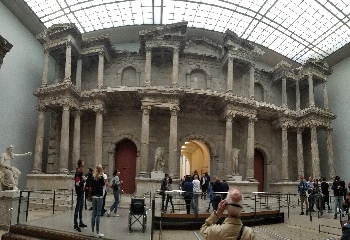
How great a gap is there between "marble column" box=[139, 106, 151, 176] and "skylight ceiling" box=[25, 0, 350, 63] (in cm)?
1027

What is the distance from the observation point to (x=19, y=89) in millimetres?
22906

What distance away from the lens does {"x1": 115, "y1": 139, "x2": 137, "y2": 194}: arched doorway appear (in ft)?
80.7

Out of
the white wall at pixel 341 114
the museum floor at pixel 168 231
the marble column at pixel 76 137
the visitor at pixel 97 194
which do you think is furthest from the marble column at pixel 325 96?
the visitor at pixel 97 194

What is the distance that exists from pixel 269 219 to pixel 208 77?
1482 cm

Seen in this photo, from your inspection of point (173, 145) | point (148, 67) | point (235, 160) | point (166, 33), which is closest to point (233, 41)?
point (166, 33)

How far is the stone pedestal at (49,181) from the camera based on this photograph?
68.5 feet

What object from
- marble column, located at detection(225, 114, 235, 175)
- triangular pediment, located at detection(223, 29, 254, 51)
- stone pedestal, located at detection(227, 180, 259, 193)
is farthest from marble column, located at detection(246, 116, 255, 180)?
triangular pediment, located at detection(223, 29, 254, 51)

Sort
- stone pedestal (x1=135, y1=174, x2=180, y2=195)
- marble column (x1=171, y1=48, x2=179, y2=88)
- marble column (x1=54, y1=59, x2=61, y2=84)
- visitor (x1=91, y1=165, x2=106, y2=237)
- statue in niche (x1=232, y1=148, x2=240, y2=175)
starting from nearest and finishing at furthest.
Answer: visitor (x1=91, y1=165, x2=106, y2=237) < stone pedestal (x1=135, y1=174, x2=180, y2=195) < marble column (x1=171, y1=48, x2=179, y2=88) < statue in niche (x1=232, y1=148, x2=240, y2=175) < marble column (x1=54, y1=59, x2=61, y2=84)

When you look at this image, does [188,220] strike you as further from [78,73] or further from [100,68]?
[78,73]

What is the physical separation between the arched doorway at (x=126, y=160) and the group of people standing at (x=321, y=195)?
1259cm

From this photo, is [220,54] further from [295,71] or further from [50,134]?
[50,134]

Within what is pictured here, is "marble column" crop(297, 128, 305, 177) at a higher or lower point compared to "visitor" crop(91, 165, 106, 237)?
higher

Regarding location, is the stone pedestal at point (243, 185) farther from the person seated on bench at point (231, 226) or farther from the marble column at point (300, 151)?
the person seated on bench at point (231, 226)

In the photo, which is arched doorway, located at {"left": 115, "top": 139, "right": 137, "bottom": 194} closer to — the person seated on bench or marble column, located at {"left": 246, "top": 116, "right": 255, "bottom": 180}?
marble column, located at {"left": 246, "top": 116, "right": 255, "bottom": 180}
